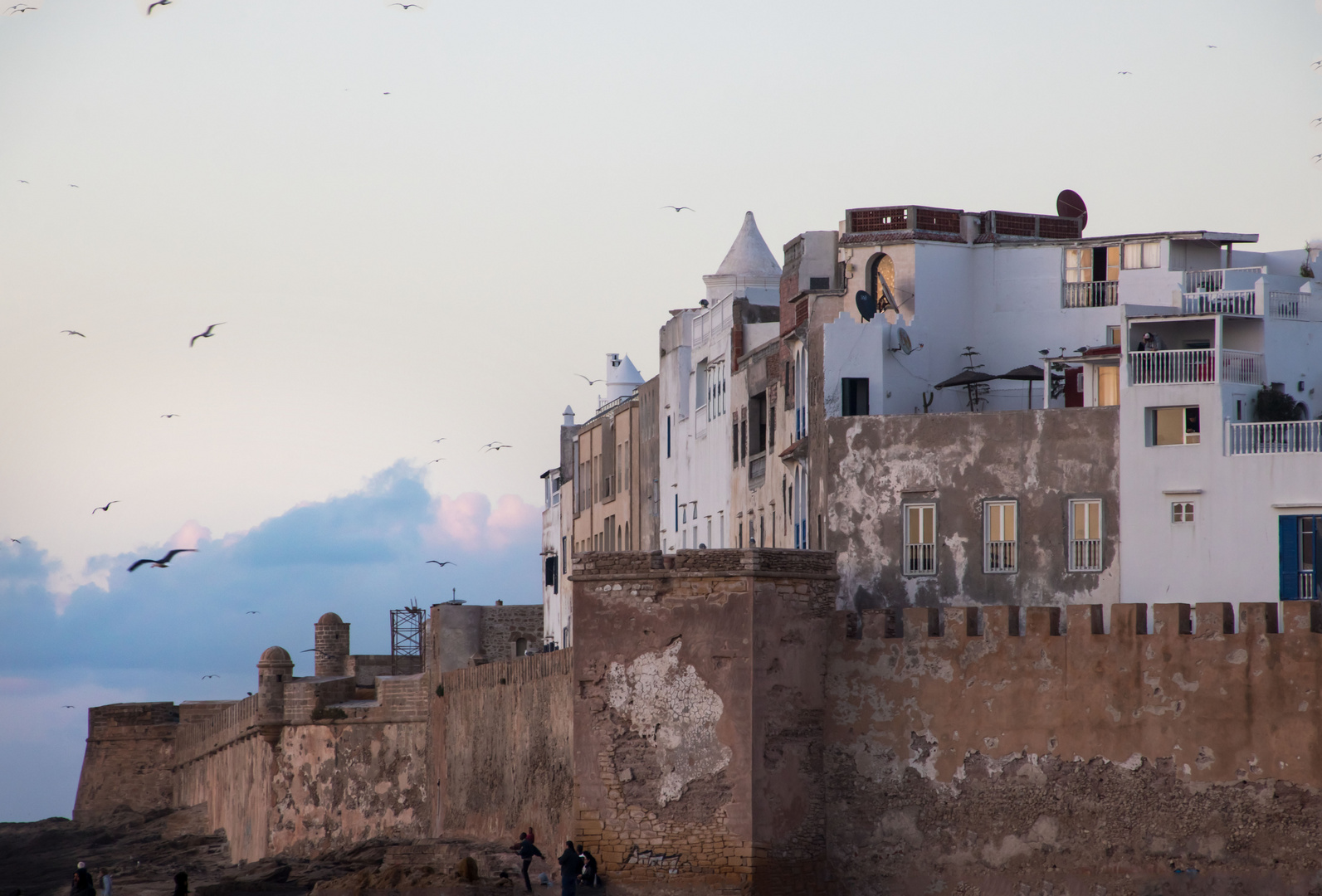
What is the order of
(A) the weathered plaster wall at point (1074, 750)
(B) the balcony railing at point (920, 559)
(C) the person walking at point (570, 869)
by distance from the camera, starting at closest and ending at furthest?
(A) the weathered plaster wall at point (1074, 750), (C) the person walking at point (570, 869), (B) the balcony railing at point (920, 559)

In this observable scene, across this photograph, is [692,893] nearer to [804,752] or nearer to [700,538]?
[804,752]

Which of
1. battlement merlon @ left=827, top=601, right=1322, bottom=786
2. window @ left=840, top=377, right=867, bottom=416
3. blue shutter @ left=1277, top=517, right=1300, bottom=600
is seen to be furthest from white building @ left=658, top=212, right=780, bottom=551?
blue shutter @ left=1277, top=517, right=1300, bottom=600

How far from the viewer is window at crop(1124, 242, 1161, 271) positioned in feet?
124

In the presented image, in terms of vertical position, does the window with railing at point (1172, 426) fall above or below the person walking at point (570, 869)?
above

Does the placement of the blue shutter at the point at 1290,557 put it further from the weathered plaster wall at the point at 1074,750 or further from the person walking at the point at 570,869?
the person walking at the point at 570,869

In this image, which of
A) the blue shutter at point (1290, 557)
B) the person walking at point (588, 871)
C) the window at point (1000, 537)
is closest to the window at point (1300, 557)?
the blue shutter at point (1290, 557)

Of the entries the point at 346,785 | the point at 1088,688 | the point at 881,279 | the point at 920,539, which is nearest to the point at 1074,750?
the point at 1088,688

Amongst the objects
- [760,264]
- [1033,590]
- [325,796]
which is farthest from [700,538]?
[1033,590]

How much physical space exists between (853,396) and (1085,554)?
5.36 metres

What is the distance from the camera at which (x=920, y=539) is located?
33.1 metres

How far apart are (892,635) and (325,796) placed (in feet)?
67.3

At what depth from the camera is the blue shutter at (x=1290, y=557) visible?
30.7 meters

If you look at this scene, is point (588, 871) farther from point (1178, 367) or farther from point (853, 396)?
point (1178, 367)

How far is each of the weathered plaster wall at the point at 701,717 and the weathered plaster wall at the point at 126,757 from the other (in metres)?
36.8
